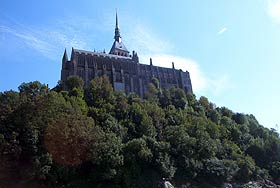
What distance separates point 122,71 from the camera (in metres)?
92.6

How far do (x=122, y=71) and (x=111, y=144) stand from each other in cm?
4259

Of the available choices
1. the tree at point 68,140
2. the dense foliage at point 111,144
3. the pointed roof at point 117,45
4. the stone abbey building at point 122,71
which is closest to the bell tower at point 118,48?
the pointed roof at point 117,45

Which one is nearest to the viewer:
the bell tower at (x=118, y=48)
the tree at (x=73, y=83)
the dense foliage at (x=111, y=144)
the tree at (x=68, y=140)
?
the dense foliage at (x=111, y=144)

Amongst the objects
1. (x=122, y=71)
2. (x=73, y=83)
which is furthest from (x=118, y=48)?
(x=73, y=83)

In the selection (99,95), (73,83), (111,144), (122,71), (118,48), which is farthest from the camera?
(118,48)

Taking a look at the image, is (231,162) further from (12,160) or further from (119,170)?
(12,160)

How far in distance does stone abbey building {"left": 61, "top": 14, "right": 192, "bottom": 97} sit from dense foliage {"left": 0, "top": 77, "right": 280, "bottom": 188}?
1300cm

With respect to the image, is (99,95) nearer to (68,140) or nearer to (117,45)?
(68,140)

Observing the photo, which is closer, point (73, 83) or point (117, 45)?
point (73, 83)

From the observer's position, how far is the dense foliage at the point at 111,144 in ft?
154

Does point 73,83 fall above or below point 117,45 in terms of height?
below

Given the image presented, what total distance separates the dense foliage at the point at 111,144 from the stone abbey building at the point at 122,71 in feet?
→ 42.6

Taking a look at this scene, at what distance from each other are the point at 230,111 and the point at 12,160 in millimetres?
57230

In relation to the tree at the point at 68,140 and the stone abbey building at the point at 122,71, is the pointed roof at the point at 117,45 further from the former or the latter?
the tree at the point at 68,140
